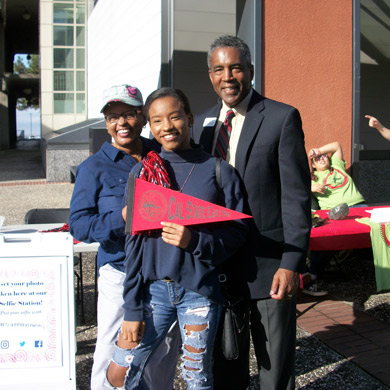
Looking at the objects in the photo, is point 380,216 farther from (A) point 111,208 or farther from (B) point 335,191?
(A) point 111,208

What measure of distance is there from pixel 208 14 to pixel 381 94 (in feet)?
16.3

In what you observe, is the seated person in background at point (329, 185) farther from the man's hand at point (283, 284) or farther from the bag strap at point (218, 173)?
the bag strap at point (218, 173)

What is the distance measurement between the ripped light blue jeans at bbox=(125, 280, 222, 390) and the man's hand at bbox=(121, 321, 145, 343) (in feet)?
0.12

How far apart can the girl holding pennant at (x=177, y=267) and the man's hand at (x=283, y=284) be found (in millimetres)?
248

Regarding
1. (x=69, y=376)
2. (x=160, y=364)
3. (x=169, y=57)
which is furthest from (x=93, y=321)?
(x=169, y=57)

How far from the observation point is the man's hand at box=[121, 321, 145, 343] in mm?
1903

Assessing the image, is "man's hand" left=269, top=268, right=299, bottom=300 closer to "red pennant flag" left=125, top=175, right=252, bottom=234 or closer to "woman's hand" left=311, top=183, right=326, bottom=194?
"red pennant flag" left=125, top=175, right=252, bottom=234

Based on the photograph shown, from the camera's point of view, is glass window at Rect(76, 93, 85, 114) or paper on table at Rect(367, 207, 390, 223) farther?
glass window at Rect(76, 93, 85, 114)

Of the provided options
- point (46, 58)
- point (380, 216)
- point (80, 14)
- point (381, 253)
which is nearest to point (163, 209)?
point (381, 253)

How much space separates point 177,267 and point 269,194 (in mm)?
563

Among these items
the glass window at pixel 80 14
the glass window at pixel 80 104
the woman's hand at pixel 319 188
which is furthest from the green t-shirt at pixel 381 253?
the glass window at pixel 80 14

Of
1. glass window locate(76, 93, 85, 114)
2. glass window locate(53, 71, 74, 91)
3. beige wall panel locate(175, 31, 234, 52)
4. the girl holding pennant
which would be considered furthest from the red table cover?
glass window locate(53, 71, 74, 91)

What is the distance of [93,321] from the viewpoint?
13.6ft

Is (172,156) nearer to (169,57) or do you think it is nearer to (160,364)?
(160,364)
